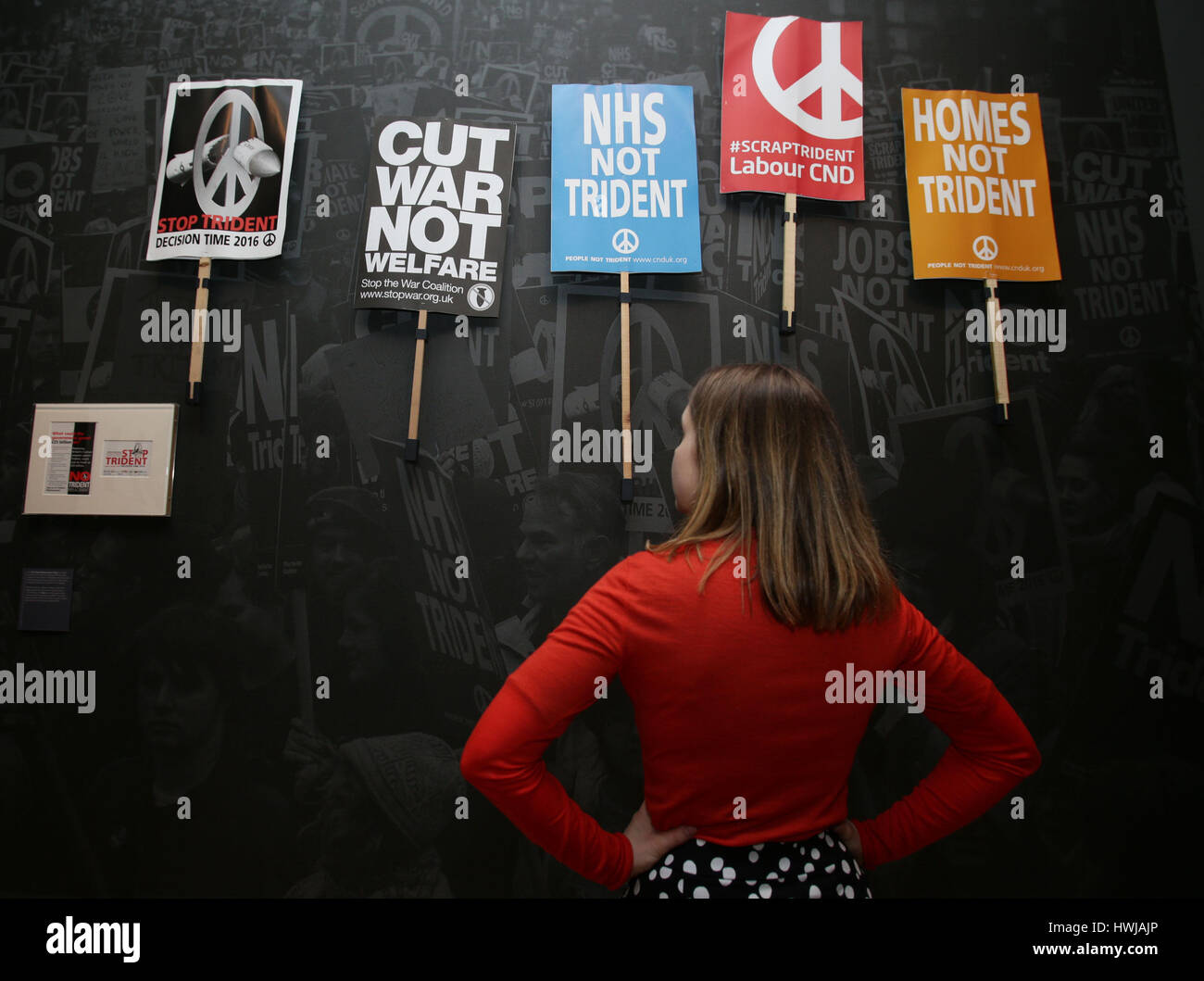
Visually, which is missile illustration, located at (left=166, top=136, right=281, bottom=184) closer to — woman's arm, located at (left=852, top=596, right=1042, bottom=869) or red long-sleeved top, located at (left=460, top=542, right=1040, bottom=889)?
red long-sleeved top, located at (left=460, top=542, right=1040, bottom=889)

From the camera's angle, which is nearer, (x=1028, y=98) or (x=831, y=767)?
(x=831, y=767)

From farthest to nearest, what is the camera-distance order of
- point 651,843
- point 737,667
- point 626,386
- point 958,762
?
point 626,386 → point 958,762 → point 651,843 → point 737,667

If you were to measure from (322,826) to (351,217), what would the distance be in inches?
67.6

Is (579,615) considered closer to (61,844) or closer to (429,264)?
(429,264)

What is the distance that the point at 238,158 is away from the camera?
1.96 meters

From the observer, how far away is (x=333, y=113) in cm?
203

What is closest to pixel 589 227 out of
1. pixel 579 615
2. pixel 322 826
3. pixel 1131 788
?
pixel 579 615

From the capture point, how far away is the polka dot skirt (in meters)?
0.96

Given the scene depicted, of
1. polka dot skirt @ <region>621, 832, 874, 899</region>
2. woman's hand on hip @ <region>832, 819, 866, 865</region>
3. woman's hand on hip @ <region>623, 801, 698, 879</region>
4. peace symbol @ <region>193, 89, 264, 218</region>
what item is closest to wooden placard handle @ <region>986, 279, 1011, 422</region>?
woman's hand on hip @ <region>832, 819, 866, 865</region>

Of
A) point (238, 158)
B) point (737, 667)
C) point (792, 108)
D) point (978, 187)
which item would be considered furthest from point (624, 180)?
point (737, 667)

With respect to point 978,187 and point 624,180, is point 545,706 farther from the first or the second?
point 978,187

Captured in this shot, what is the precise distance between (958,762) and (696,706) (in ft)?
1.86

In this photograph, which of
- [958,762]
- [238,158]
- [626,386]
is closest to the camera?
[958,762]

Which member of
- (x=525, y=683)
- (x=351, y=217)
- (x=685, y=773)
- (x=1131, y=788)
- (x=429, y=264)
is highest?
(x=351, y=217)
